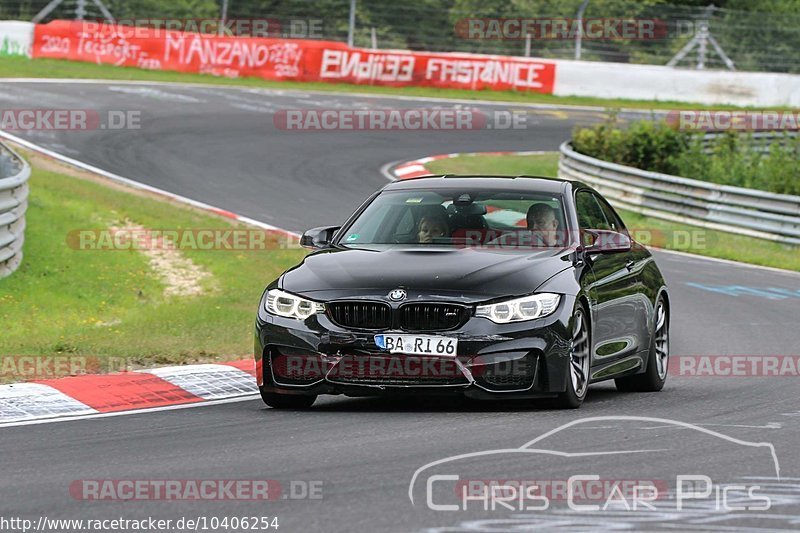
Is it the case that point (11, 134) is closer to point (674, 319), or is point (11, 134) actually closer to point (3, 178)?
point (3, 178)

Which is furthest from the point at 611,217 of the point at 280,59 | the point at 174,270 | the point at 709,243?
the point at 280,59

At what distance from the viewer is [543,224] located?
953 centimetres

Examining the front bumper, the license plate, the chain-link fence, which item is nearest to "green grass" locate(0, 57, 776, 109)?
the chain-link fence

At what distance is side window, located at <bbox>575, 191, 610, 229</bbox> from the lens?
9852 mm

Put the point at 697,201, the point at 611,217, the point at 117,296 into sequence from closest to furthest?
the point at 611,217
the point at 117,296
the point at 697,201

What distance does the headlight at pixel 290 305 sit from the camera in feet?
28.1

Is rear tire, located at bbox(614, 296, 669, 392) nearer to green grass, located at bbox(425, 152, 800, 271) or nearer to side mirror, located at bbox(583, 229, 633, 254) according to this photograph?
side mirror, located at bbox(583, 229, 633, 254)

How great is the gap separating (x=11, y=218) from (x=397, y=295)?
7.00 metres

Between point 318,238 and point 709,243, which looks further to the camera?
point 709,243

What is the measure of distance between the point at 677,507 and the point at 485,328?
2.57 metres

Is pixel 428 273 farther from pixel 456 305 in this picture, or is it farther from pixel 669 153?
pixel 669 153

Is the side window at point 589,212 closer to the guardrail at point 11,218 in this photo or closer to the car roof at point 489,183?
the car roof at point 489,183

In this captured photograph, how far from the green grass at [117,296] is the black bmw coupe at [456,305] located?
2.47 m

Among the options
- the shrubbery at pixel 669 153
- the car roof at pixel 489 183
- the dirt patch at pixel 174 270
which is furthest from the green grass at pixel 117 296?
the shrubbery at pixel 669 153
